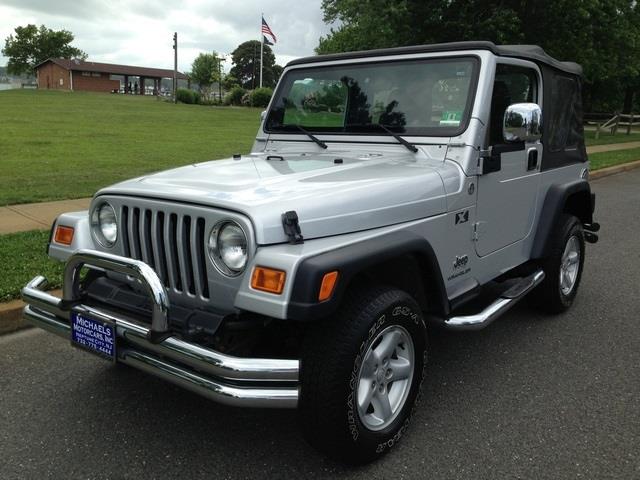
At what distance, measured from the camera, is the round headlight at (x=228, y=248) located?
243cm

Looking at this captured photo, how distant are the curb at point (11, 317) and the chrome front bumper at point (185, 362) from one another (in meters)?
1.81

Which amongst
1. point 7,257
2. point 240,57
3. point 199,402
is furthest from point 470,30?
point 240,57

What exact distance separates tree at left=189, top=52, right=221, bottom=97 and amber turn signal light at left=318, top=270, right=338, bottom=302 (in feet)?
234

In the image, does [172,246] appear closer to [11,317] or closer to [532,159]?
[11,317]

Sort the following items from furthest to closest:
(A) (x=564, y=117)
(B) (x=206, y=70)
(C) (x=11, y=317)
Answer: (B) (x=206, y=70), (A) (x=564, y=117), (C) (x=11, y=317)

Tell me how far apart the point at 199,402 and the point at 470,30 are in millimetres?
15620

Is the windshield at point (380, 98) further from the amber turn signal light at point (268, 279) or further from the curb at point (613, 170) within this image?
the curb at point (613, 170)

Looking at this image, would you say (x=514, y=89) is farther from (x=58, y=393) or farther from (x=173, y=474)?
(x=58, y=393)

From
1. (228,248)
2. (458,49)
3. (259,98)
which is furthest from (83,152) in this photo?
(259,98)

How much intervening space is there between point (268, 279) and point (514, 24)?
16.1 m

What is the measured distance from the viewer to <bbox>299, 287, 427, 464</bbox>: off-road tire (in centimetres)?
237

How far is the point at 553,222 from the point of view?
4301mm

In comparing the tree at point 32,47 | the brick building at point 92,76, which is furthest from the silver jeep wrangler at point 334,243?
the tree at point 32,47

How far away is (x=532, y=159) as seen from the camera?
4.00 meters
